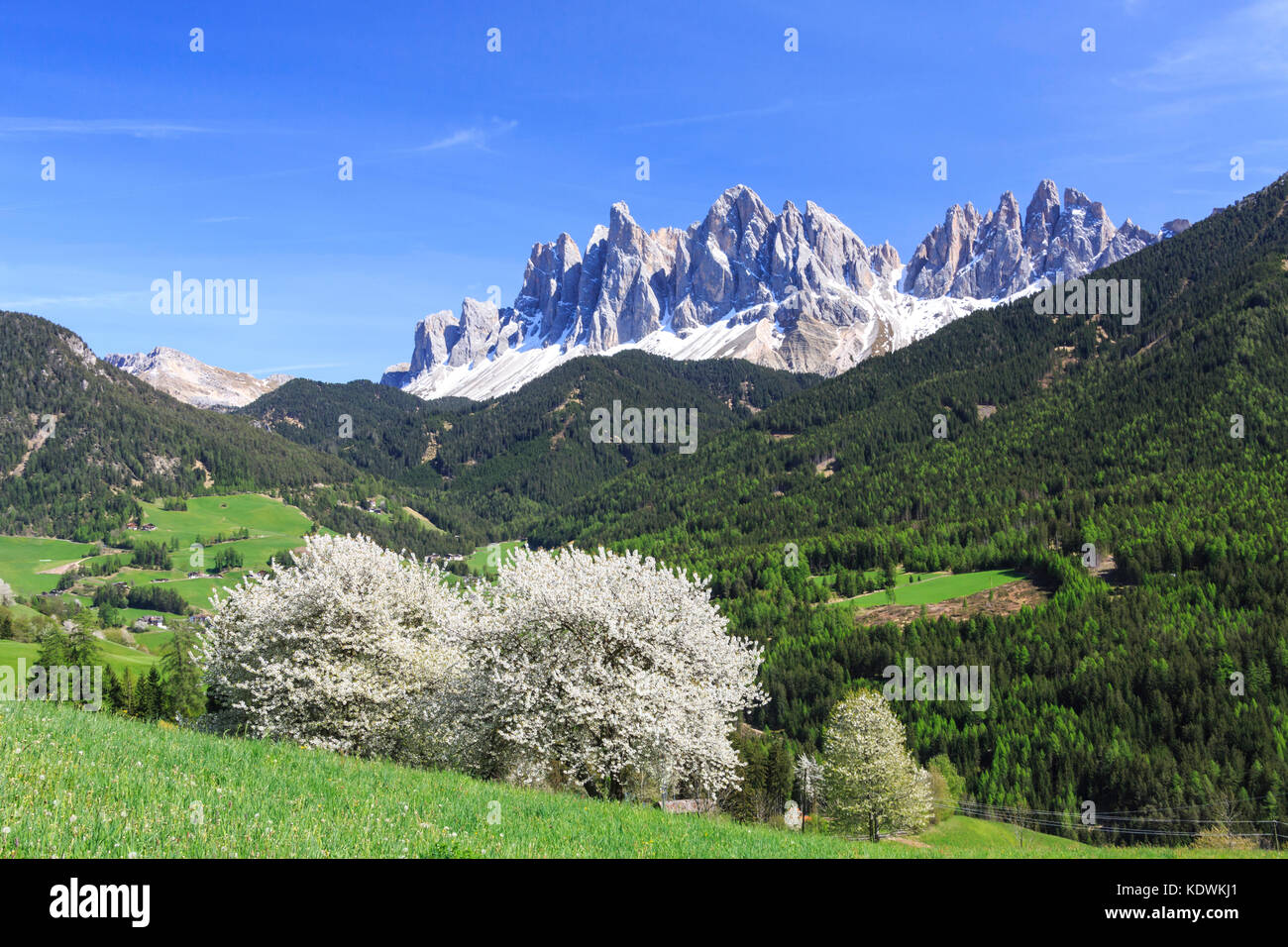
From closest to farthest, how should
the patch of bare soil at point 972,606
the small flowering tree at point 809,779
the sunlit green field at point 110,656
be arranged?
the small flowering tree at point 809,779 → the sunlit green field at point 110,656 → the patch of bare soil at point 972,606

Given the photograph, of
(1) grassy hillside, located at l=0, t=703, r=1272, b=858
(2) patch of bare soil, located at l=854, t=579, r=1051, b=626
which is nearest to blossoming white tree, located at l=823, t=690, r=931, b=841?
(1) grassy hillside, located at l=0, t=703, r=1272, b=858

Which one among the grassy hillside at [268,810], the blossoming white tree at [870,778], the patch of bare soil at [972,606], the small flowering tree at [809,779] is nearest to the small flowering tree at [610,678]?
the grassy hillside at [268,810]

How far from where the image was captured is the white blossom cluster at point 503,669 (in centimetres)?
3192

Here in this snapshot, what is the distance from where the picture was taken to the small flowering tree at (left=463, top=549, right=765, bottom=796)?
31375 mm

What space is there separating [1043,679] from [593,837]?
12962 cm

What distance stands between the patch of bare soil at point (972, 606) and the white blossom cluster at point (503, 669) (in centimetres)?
13024

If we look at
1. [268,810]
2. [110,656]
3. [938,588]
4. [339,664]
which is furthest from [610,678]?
[938,588]

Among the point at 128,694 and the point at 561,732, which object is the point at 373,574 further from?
the point at 128,694

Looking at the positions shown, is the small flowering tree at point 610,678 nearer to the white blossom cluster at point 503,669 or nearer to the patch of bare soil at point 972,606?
the white blossom cluster at point 503,669

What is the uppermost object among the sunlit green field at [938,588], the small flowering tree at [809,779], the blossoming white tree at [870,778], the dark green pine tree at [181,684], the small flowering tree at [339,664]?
the small flowering tree at [339,664]

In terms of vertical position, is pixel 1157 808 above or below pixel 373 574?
below

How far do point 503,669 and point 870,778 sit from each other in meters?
49.7
